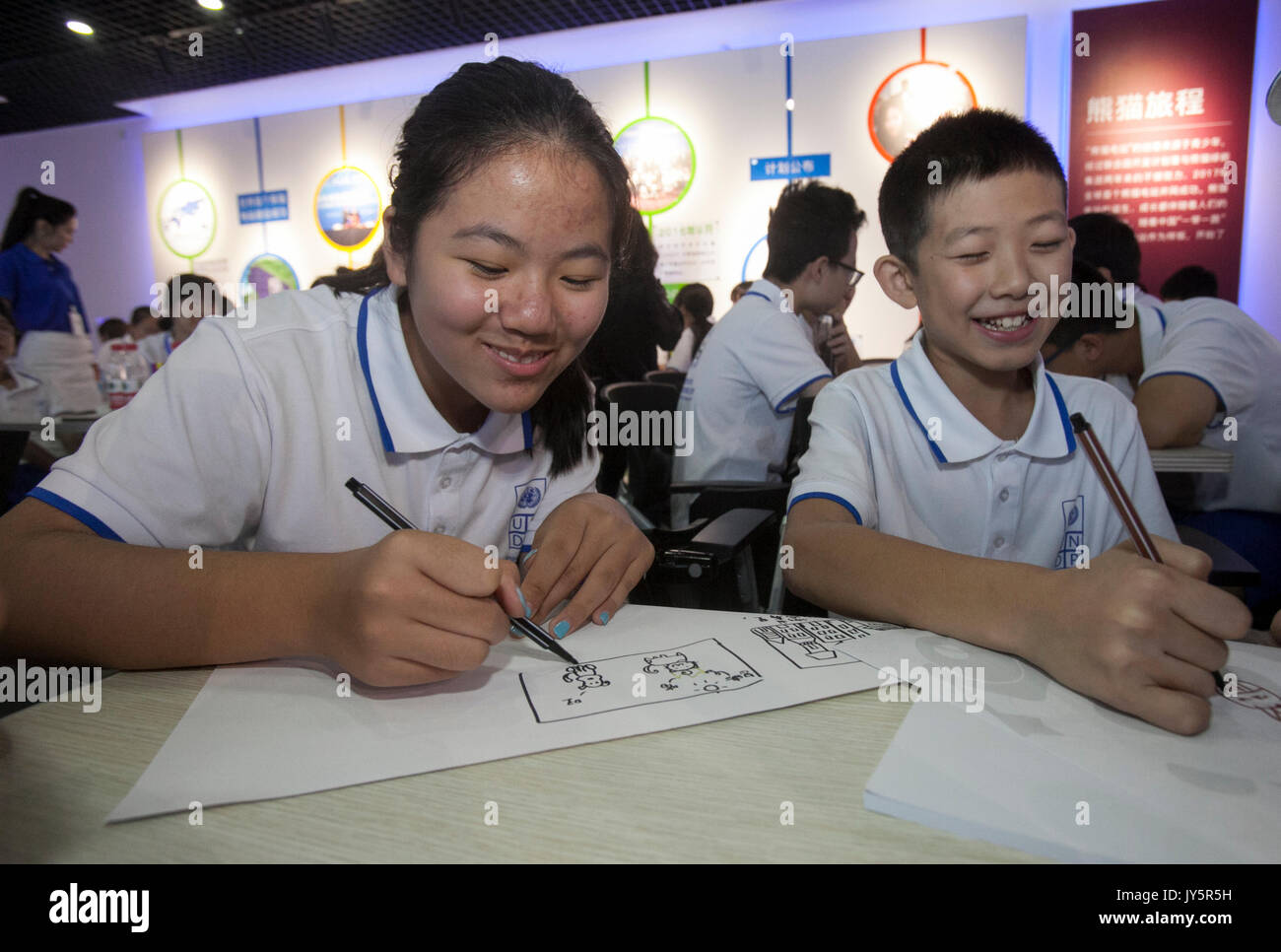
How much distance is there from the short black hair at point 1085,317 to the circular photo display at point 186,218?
7.70m

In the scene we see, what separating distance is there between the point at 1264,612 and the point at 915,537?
132cm

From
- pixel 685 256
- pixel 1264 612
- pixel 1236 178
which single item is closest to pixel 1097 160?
pixel 1236 178

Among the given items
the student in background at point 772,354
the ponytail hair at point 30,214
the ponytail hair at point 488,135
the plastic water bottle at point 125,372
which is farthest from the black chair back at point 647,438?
the ponytail hair at point 30,214

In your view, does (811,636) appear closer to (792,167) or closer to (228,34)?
(792,167)

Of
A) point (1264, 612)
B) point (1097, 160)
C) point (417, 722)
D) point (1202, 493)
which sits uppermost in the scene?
point (1097, 160)

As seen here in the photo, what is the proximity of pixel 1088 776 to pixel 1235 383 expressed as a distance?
6.44 feet

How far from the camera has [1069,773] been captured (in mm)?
539

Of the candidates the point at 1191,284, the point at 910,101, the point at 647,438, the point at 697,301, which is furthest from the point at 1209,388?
the point at 910,101

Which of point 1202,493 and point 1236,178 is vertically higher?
point 1236,178

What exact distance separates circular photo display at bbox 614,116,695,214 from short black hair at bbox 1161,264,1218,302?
329cm

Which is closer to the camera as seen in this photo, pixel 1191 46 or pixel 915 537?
pixel 915 537
